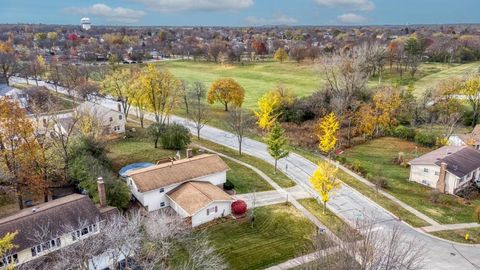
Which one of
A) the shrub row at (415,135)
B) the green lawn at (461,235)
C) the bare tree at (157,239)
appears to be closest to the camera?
the bare tree at (157,239)

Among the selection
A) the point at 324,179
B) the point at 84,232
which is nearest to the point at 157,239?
the point at 84,232

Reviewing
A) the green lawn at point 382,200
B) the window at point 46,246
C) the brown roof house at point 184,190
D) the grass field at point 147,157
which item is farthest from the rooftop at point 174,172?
the green lawn at point 382,200

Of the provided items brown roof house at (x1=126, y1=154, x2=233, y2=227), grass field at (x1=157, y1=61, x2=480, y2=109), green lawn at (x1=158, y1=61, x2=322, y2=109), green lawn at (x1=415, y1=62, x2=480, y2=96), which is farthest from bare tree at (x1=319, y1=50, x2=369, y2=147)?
brown roof house at (x1=126, y1=154, x2=233, y2=227)

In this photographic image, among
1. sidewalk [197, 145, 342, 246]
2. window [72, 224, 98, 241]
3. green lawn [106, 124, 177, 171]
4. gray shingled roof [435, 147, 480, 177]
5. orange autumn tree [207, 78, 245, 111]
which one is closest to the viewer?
window [72, 224, 98, 241]

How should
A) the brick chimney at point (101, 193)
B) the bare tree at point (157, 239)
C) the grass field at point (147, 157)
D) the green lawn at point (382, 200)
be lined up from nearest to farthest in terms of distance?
the bare tree at point (157, 239) < the brick chimney at point (101, 193) < the green lawn at point (382, 200) < the grass field at point (147, 157)

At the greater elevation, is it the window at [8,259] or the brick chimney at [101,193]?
the brick chimney at [101,193]

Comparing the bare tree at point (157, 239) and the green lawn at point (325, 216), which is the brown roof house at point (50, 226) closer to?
the bare tree at point (157, 239)

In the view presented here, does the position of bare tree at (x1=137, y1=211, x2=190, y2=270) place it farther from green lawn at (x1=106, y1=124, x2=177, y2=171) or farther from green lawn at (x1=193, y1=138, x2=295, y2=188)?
green lawn at (x1=106, y1=124, x2=177, y2=171)

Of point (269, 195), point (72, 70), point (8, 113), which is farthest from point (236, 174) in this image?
point (72, 70)
